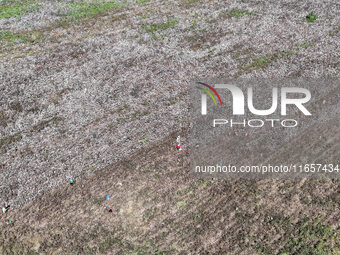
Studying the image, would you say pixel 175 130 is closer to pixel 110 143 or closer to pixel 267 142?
pixel 110 143

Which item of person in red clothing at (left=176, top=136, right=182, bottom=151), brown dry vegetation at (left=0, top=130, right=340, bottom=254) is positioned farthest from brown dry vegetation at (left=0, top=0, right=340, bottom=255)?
person in red clothing at (left=176, top=136, right=182, bottom=151)

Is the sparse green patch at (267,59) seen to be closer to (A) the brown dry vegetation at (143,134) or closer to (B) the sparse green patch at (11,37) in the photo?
(A) the brown dry vegetation at (143,134)

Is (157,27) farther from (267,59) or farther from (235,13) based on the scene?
(267,59)

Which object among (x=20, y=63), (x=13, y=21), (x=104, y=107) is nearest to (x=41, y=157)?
(x=104, y=107)

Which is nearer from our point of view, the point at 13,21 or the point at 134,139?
the point at 134,139

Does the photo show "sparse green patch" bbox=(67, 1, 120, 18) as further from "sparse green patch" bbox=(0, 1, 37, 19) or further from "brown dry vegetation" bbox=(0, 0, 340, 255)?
"sparse green patch" bbox=(0, 1, 37, 19)

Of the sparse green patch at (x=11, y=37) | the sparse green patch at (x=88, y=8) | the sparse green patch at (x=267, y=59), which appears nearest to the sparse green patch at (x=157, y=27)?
the sparse green patch at (x=88, y=8)

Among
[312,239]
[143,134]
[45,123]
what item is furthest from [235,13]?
[312,239]
